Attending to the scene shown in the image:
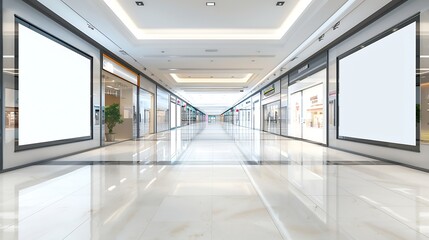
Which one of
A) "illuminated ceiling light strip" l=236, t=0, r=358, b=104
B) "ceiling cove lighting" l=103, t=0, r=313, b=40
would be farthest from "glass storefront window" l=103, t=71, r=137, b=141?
"illuminated ceiling light strip" l=236, t=0, r=358, b=104

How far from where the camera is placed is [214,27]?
811cm

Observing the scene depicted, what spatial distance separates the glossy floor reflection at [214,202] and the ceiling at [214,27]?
3.80 m

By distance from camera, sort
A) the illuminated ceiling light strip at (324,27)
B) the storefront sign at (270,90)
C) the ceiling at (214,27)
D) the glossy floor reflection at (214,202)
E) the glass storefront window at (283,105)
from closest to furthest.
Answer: the glossy floor reflection at (214,202) → the illuminated ceiling light strip at (324,27) → the ceiling at (214,27) → the glass storefront window at (283,105) → the storefront sign at (270,90)

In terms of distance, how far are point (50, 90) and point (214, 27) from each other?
5.14 m

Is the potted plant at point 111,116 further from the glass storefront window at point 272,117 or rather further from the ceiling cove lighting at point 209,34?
the glass storefront window at point 272,117

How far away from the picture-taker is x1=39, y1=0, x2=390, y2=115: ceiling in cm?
620

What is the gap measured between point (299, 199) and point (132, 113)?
11.7m

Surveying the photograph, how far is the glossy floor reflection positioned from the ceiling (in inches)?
149

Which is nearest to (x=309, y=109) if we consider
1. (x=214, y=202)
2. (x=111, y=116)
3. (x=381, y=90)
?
(x=381, y=90)

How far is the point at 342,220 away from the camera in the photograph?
8.59 feet

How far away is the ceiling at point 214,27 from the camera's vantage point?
620cm

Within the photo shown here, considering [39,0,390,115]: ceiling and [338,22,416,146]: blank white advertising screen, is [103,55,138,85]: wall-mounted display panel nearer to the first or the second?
[39,0,390,115]: ceiling

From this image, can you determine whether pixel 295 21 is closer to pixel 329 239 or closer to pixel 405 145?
pixel 405 145

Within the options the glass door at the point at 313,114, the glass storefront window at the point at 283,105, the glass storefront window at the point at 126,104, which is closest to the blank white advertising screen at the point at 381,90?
the glass door at the point at 313,114
